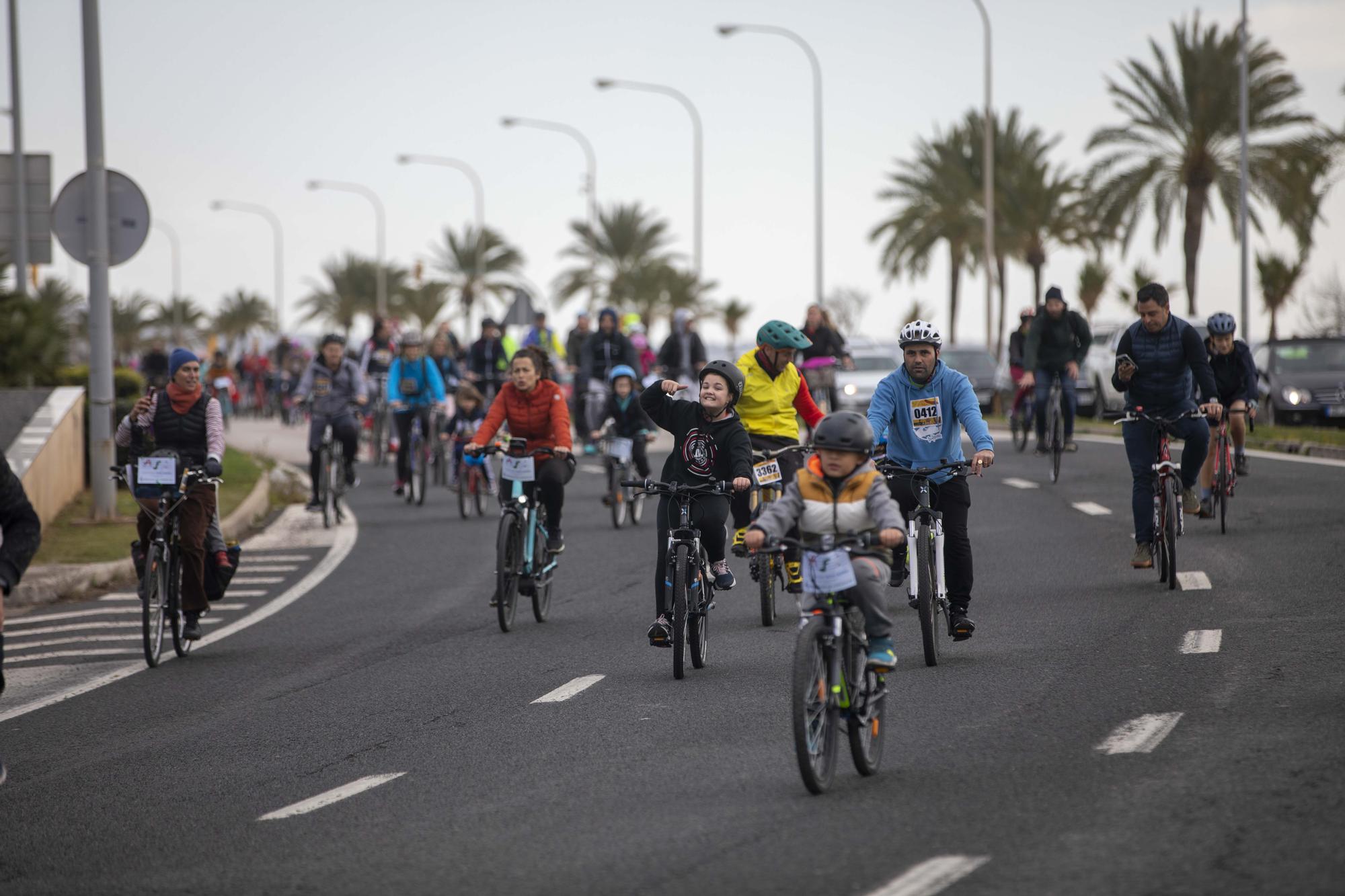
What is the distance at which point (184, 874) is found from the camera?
618cm

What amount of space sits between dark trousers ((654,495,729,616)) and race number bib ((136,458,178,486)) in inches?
130

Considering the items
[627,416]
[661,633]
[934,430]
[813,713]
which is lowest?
[661,633]

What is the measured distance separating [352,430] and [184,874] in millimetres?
12990

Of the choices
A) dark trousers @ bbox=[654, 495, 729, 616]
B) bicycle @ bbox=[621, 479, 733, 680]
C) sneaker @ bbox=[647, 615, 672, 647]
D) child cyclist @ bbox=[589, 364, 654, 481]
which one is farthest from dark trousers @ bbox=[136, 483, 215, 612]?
child cyclist @ bbox=[589, 364, 654, 481]

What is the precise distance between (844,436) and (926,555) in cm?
248

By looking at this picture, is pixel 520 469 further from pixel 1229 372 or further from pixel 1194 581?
pixel 1229 372

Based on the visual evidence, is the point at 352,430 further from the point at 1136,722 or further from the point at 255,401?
the point at 255,401

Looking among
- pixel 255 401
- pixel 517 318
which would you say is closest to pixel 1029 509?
pixel 517 318

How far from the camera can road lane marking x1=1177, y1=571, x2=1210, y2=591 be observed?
12.1 m

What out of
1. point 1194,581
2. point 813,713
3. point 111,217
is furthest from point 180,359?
point 1194,581

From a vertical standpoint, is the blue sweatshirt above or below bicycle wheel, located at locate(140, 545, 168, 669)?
above

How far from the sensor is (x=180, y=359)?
11688mm

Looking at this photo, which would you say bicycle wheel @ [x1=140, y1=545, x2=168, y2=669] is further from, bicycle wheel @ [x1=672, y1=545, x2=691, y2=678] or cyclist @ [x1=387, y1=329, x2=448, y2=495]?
cyclist @ [x1=387, y1=329, x2=448, y2=495]

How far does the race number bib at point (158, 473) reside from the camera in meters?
11.3
